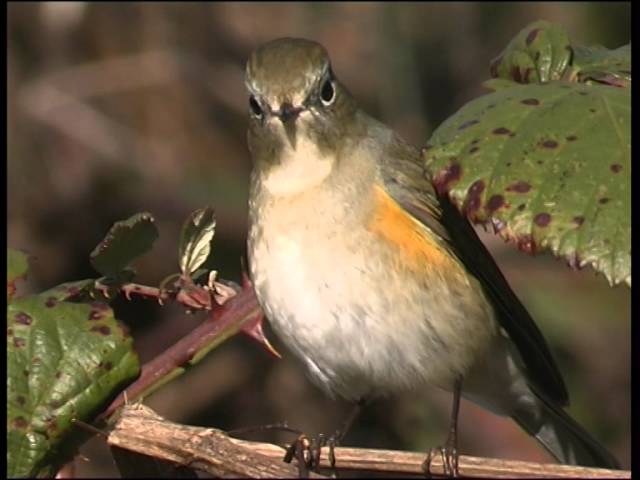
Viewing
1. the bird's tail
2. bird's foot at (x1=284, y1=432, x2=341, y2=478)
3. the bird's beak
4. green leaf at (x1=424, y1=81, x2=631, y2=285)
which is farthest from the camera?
the bird's tail

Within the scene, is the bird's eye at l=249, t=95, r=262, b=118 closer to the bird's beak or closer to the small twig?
the bird's beak

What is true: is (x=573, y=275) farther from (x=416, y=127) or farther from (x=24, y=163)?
(x=24, y=163)

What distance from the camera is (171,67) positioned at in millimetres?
6105

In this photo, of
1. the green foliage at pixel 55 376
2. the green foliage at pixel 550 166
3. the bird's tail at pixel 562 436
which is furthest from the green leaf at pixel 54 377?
the bird's tail at pixel 562 436

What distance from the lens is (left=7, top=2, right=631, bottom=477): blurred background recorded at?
538 cm

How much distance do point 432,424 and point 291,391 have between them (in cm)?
76

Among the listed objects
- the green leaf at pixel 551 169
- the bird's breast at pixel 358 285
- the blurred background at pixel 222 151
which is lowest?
the blurred background at pixel 222 151

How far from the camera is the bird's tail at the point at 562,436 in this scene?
→ 3379 millimetres

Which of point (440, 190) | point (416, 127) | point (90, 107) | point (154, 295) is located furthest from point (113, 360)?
point (90, 107)

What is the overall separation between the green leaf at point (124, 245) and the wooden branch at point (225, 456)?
0.80 feet

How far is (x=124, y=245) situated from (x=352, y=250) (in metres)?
0.53

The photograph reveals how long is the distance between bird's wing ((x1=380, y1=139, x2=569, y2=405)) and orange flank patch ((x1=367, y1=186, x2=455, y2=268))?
2cm

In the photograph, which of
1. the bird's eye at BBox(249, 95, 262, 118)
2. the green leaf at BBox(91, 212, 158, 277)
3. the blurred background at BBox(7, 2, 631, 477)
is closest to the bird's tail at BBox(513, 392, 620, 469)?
the bird's eye at BBox(249, 95, 262, 118)

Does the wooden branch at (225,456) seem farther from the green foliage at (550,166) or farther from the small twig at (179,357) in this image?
the green foliage at (550,166)
